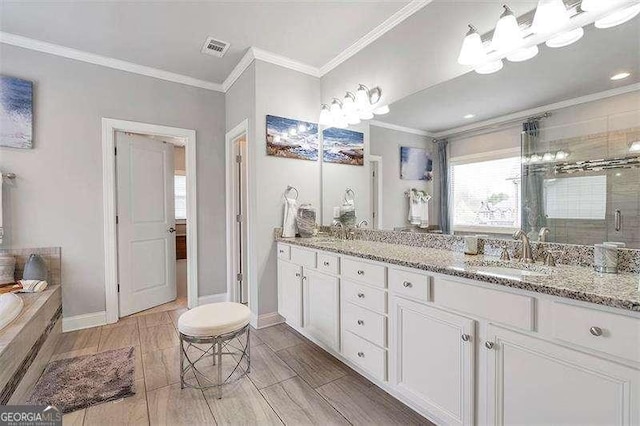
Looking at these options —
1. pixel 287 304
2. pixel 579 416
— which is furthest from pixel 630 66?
pixel 287 304

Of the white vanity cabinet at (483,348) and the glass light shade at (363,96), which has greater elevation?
the glass light shade at (363,96)

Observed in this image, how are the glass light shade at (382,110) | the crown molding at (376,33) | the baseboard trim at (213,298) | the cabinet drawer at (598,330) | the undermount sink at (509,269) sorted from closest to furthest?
the cabinet drawer at (598,330)
the undermount sink at (509,269)
the crown molding at (376,33)
the glass light shade at (382,110)
the baseboard trim at (213,298)

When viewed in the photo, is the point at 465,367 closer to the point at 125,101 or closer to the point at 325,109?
the point at 325,109

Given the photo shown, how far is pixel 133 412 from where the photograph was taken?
1.63m

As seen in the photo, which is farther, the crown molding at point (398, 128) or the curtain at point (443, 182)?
the crown molding at point (398, 128)

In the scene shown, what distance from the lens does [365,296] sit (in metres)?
1.80

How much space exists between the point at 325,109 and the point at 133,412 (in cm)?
281

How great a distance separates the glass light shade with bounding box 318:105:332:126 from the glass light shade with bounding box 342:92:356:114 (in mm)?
246

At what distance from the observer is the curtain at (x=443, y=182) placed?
1988mm

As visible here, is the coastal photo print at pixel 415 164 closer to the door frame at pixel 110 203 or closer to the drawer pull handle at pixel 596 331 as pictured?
the drawer pull handle at pixel 596 331

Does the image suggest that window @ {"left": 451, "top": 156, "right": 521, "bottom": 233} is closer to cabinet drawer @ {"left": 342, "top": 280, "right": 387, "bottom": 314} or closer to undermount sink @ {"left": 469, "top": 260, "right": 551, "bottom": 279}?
undermount sink @ {"left": 469, "top": 260, "right": 551, "bottom": 279}

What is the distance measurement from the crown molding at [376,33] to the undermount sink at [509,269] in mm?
1819

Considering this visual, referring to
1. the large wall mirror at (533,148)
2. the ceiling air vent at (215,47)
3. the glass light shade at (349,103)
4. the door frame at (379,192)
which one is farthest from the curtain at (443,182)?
the ceiling air vent at (215,47)

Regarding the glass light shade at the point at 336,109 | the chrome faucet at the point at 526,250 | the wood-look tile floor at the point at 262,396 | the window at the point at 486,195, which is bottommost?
the wood-look tile floor at the point at 262,396
